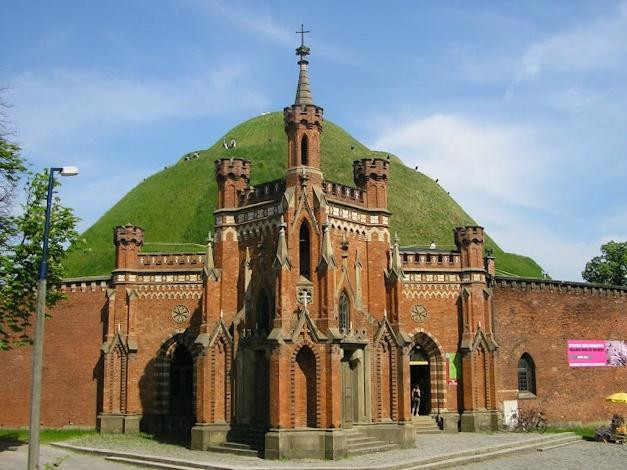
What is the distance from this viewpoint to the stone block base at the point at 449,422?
36.1 m

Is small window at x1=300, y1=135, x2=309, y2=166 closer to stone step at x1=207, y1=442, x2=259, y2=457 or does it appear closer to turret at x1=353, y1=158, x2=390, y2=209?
turret at x1=353, y1=158, x2=390, y2=209

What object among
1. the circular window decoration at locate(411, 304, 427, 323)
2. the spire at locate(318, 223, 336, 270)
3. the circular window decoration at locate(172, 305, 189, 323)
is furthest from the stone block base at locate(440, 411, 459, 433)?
the circular window decoration at locate(172, 305, 189, 323)

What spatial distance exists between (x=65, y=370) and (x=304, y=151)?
18122 millimetres

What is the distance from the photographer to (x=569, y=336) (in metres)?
42.3

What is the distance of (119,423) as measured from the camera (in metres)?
36.1

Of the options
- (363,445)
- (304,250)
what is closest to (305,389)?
(363,445)

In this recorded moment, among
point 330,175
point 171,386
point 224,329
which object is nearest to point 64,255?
point 224,329

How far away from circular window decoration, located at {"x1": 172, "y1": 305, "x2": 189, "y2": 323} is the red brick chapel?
0.12 meters

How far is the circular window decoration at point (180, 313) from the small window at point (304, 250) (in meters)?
9.22

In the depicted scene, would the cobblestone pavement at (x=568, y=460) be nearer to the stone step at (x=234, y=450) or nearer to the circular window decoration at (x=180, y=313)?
the stone step at (x=234, y=450)

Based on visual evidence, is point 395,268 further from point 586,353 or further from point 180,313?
point 586,353

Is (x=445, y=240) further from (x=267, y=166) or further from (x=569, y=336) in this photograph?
(x=569, y=336)

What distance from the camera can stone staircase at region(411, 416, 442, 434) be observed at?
35.8 metres

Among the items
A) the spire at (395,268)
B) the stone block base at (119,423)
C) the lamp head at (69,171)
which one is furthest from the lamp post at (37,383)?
the stone block base at (119,423)
